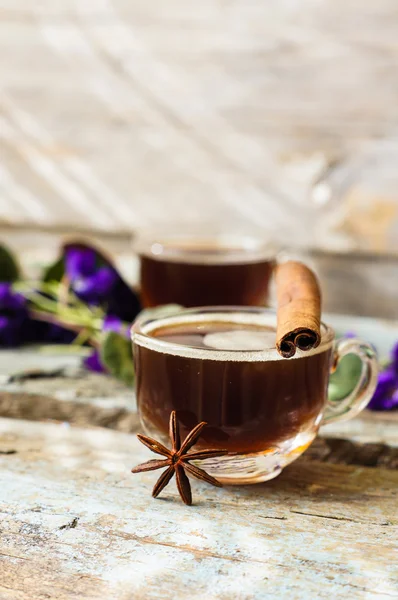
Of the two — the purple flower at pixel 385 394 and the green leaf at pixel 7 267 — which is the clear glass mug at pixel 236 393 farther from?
the green leaf at pixel 7 267

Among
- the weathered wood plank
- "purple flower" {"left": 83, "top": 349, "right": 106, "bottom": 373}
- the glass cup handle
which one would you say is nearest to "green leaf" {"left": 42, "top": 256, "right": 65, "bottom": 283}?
"purple flower" {"left": 83, "top": 349, "right": 106, "bottom": 373}

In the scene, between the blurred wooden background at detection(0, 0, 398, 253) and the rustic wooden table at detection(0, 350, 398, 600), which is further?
the blurred wooden background at detection(0, 0, 398, 253)

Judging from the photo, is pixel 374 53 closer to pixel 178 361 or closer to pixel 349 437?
pixel 349 437

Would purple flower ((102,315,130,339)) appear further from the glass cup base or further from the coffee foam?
the glass cup base

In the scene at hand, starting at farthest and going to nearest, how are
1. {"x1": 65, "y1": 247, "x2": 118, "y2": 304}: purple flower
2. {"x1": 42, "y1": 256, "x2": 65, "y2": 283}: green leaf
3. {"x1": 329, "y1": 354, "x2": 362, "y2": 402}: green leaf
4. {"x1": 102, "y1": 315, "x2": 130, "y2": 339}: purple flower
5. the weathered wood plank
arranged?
{"x1": 42, "y1": 256, "x2": 65, "y2": 283}: green leaf
{"x1": 65, "y1": 247, "x2": 118, "y2": 304}: purple flower
{"x1": 102, "y1": 315, "x2": 130, "y2": 339}: purple flower
{"x1": 329, "y1": 354, "x2": 362, "y2": 402}: green leaf
the weathered wood plank

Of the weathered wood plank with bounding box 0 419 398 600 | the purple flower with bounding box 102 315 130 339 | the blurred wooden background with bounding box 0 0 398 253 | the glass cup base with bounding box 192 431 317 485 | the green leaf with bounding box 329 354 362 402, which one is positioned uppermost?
the blurred wooden background with bounding box 0 0 398 253

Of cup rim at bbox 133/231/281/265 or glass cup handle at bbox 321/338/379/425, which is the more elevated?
cup rim at bbox 133/231/281/265
